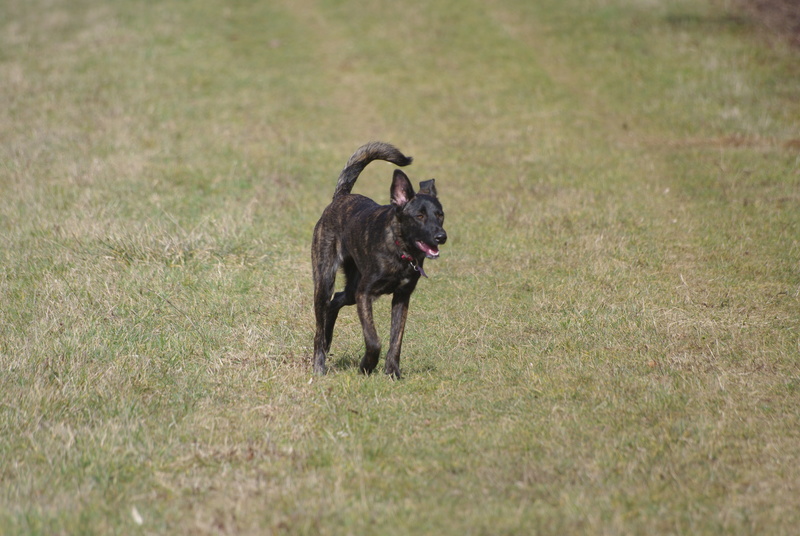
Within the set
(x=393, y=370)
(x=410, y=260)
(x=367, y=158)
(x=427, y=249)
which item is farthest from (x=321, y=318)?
(x=367, y=158)

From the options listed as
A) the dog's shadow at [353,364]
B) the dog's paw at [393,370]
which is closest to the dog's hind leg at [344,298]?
the dog's shadow at [353,364]

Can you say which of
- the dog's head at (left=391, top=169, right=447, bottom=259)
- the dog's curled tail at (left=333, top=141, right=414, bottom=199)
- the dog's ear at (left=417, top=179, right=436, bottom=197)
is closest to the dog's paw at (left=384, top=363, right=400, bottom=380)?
the dog's head at (left=391, top=169, right=447, bottom=259)

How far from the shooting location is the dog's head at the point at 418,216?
7.36m

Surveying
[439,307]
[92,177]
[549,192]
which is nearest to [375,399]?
[439,307]

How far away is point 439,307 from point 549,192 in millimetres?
5338

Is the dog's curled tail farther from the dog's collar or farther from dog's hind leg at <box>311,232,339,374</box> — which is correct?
the dog's collar

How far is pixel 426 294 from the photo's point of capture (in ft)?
34.7

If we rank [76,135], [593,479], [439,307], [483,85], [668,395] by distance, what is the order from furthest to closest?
1. [483,85]
2. [76,135]
3. [439,307]
4. [668,395]
5. [593,479]

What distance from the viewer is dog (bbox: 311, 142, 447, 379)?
7.48 meters

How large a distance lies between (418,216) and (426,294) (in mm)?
3215

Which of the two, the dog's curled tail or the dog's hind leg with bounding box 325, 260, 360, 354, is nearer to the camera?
the dog's hind leg with bounding box 325, 260, 360, 354

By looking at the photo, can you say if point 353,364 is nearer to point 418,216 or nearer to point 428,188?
point 418,216

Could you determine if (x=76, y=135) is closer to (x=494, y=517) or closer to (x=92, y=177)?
(x=92, y=177)

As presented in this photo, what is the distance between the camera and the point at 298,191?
15.0m
